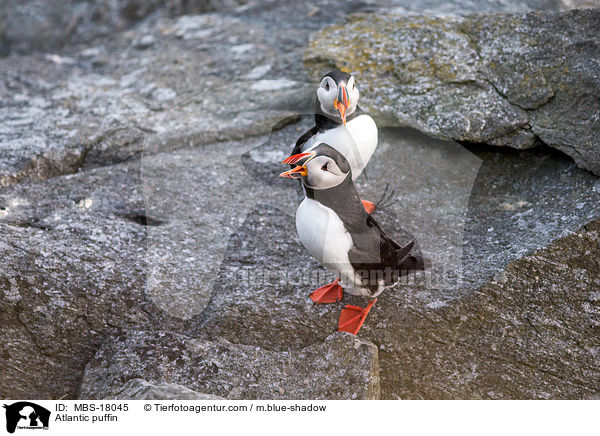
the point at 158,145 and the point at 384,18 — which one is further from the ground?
the point at 384,18

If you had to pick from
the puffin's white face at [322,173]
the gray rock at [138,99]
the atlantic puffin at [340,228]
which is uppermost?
the puffin's white face at [322,173]

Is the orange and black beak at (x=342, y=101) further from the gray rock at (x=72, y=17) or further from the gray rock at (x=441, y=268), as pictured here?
the gray rock at (x=72, y=17)

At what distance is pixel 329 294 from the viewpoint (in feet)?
10.4

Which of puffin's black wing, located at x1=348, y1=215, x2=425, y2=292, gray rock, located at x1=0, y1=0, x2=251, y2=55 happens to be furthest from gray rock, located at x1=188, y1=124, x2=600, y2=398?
gray rock, located at x1=0, y1=0, x2=251, y2=55

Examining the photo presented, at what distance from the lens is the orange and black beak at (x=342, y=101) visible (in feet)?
10.7

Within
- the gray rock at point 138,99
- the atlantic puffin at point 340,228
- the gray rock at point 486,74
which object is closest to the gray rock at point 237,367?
the atlantic puffin at point 340,228

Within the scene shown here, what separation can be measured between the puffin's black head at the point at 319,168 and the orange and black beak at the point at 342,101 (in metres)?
0.59

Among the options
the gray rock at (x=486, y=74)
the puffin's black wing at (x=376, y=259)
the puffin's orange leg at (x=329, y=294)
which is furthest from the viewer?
the gray rock at (x=486, y=74)

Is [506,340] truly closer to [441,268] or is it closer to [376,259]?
[441,268]

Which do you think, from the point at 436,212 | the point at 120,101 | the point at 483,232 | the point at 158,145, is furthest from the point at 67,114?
the point at 483,232

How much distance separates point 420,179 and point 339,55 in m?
1.26

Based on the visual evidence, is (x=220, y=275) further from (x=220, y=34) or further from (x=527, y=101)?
(x=220, y=34)

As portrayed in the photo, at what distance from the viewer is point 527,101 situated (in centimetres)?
400

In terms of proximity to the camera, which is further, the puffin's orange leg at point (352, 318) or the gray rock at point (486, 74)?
the gray rock at point (486, 74)
